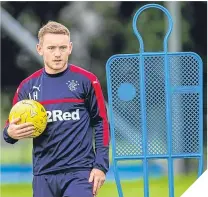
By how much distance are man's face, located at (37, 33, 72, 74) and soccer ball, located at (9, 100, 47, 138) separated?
0.27 metres

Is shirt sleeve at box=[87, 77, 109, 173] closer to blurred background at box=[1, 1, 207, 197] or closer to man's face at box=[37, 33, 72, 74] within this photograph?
man's face at box=[37, 33, 72, 74]

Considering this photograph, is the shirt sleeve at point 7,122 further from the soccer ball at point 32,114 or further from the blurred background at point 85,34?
the blurred background at point 85,34

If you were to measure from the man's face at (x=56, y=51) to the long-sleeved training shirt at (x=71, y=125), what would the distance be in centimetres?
7

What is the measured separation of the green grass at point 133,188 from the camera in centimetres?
1138

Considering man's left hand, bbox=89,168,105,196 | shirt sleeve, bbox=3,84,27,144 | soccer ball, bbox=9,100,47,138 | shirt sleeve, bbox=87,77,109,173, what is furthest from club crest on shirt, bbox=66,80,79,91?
man's left hand, bbox=89,168,105,196

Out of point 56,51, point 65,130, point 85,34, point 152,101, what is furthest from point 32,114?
point 85,34

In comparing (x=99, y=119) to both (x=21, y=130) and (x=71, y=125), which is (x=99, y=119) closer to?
(x=71, y=125)

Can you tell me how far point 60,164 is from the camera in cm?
555

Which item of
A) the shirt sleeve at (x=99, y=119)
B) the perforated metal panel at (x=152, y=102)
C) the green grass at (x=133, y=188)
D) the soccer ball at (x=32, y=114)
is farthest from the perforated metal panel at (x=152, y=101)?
the green grass at (x=133, y=188)

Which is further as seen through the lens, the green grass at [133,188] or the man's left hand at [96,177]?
the green grass at [133,188]

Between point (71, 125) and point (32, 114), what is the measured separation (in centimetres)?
27

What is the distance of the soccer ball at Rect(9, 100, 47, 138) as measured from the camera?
5.55 m

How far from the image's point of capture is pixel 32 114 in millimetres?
5566

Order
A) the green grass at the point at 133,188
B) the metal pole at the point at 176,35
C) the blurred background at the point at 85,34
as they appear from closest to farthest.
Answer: the green grass at the point at 133,188 → the metal pole at the point at 176,35 → the blurred background at the point at 85,34
